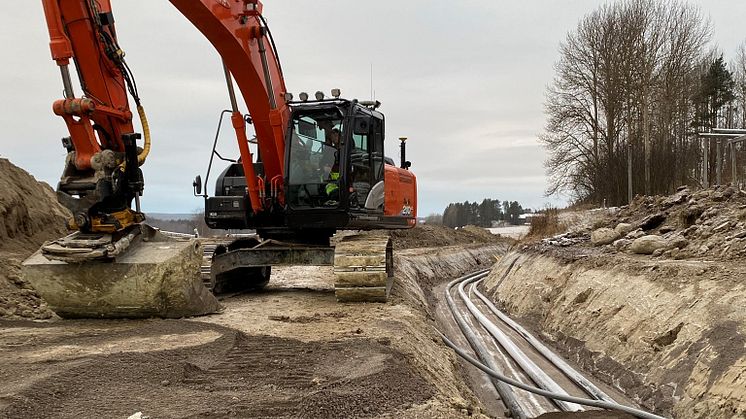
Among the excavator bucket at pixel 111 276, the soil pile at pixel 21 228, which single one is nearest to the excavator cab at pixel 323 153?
the excavator bucket at pixel 111 276

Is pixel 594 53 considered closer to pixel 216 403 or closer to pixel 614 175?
pixel 614 175

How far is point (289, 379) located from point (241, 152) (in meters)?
5.28

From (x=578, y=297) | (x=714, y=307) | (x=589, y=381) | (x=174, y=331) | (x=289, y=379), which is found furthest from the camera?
(x=578, y=297)

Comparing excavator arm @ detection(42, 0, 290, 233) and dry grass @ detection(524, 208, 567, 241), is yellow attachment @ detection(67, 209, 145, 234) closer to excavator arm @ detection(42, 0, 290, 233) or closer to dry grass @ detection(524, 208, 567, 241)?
excavator arm @ detection(42, 0, 290, 233)

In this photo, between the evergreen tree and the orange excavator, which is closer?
the orange excavator

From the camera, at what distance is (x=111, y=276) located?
22.4ft

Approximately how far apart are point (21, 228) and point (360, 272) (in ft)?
21.3

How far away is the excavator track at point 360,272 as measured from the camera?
8883mm

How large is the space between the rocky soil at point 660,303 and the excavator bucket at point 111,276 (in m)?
5.70

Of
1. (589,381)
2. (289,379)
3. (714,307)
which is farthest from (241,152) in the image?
(714,307)

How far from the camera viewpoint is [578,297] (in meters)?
10.9

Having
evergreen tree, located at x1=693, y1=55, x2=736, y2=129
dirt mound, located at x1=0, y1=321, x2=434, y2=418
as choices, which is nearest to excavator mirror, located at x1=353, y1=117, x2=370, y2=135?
dirt mound, located at x1=0, y1=321, x2=434, y2=418

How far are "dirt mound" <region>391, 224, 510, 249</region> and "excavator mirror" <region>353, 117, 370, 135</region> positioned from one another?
645 inches

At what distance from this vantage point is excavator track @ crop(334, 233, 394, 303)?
888cm
